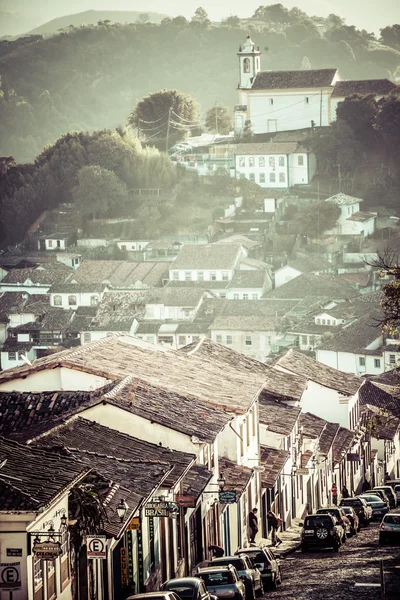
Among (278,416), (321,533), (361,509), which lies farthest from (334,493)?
(321,533)

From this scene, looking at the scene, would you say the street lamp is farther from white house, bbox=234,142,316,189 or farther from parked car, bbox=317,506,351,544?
white house, bbox=234,142,316,189

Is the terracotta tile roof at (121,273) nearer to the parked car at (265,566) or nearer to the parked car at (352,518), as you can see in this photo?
the parked car at (352,518)

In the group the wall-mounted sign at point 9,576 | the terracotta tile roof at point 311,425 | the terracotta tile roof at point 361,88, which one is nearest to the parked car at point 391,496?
the terracotta tile roof at point 311,425

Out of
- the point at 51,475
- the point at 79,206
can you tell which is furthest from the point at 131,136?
the point at 51,475

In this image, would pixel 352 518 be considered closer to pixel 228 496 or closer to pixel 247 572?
pixel 228 496

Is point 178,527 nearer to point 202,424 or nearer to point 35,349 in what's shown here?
point 202,424

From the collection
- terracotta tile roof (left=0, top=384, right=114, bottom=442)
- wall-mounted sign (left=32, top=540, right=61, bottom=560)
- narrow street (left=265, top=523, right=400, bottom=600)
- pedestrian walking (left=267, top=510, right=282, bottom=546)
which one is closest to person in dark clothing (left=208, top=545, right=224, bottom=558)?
narrow street (left=265, top=523, right=400, bottom=600)
